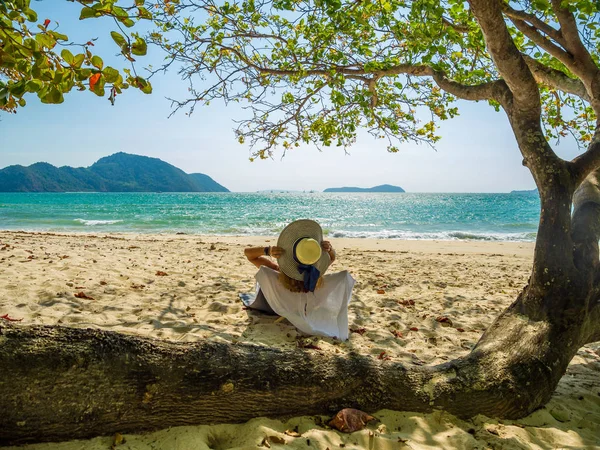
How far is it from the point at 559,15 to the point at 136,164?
21189 cm

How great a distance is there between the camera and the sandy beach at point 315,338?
7.59 feet

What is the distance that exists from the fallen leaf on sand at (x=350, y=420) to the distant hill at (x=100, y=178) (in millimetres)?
161606

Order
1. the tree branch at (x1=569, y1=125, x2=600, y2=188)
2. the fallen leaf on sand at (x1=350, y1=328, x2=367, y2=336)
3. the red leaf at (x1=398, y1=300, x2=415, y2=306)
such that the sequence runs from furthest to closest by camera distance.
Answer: the red leaf at (x1=398, y1=300, x2=415, y2=306) → the fallen leaf on sand at (x1=350, y1=328, x2=367, y2=336) → the tree branch at (x1=569, y1=125, x2=600, y2=188)

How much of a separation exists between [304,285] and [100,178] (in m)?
177

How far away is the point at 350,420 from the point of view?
95.1 inches

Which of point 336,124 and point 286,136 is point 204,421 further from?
point 336,124

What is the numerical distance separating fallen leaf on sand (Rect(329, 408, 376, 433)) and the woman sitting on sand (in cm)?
188

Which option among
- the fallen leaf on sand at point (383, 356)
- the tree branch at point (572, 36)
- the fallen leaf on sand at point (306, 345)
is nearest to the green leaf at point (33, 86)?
the fallen leaf on sand at point (306, 345)

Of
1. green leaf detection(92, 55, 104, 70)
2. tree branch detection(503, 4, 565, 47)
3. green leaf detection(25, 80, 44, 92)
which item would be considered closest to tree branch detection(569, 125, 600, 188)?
→ tree branch detection(503, 4, 565, 47)

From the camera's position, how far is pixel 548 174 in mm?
3619

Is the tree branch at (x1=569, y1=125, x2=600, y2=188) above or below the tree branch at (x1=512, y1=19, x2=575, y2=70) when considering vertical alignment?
below

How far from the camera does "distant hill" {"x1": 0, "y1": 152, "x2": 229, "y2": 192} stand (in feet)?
439

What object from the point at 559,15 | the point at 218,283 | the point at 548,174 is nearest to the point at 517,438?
the point at 548,174

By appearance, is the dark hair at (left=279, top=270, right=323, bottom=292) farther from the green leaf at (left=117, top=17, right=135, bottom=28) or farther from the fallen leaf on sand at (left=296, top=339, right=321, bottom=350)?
the green leaf at (left=117, top=17, right=135, bottom=28)
